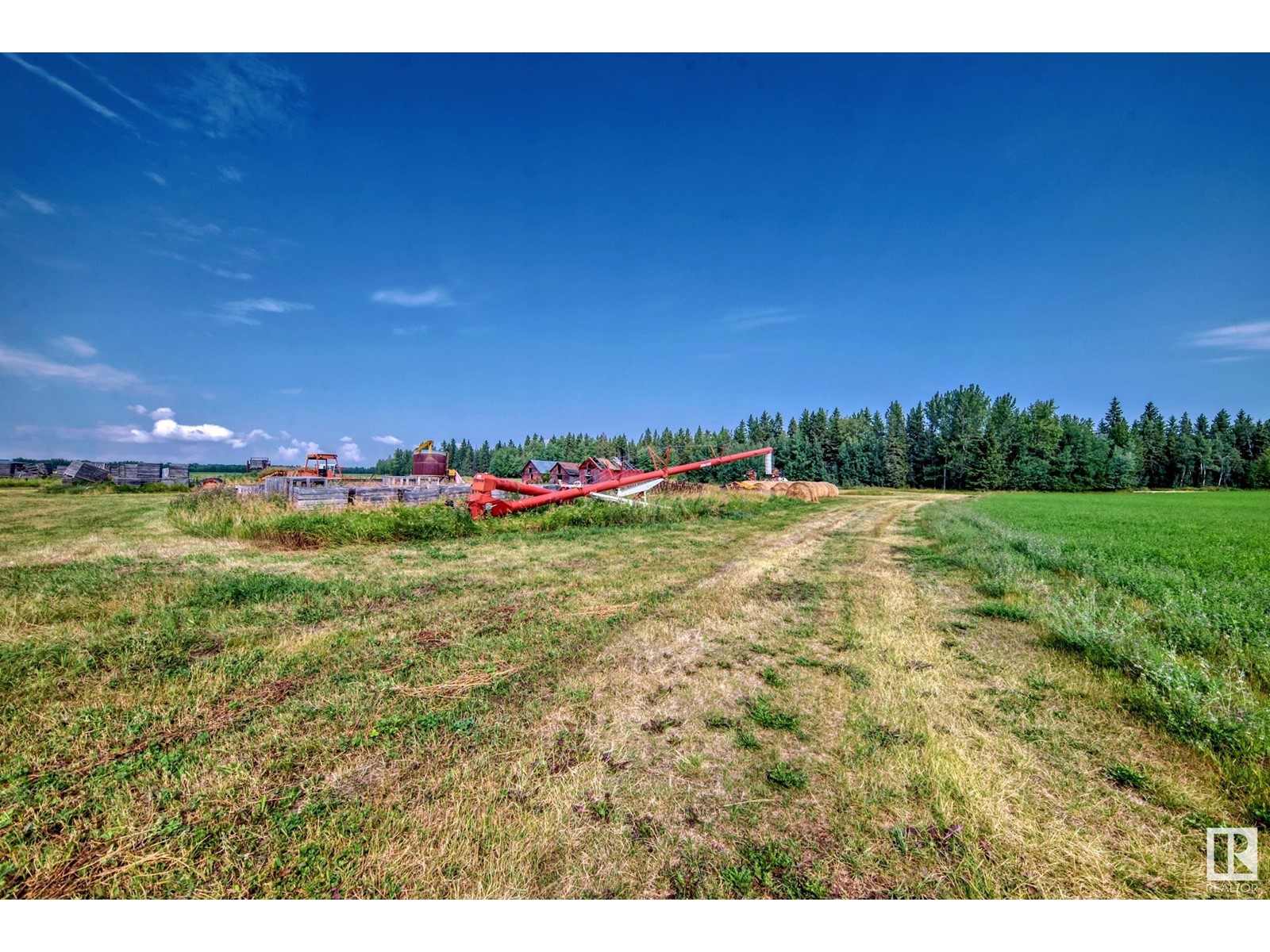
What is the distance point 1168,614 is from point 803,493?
28713 millimetres

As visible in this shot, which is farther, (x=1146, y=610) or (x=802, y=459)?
(x=802, y=459)

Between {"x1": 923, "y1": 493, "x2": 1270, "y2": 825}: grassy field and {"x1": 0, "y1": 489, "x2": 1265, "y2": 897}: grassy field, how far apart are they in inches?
8.1

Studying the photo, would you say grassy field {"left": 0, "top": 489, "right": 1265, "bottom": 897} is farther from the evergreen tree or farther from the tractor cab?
the evergreen tree

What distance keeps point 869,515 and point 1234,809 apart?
2302 cm

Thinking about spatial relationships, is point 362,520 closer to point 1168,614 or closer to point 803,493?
point 1168,614

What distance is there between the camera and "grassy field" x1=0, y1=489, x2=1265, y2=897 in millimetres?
2391

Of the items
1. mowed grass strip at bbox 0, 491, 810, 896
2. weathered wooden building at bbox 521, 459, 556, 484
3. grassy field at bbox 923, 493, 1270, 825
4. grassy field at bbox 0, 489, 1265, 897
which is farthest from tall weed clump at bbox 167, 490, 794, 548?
weathered wooden building at bbox 521, 459, 556, 484

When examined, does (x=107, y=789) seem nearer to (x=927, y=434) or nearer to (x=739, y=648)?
(x=739, y=648)

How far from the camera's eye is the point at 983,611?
23.8ft

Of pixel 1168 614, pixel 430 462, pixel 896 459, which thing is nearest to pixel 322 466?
pixel 430 462

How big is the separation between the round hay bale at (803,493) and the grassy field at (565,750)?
27677 mm

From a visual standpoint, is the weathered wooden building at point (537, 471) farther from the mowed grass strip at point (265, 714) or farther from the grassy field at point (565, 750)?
the grassy field at point (565, 750)

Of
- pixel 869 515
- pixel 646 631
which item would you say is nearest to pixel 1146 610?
pixel 646 631

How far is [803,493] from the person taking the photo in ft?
113
